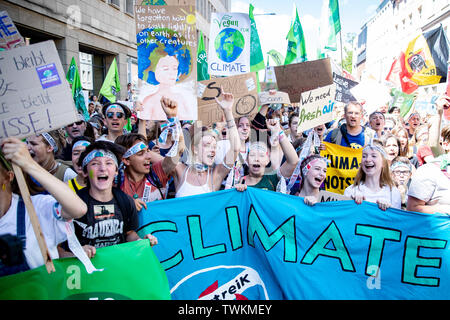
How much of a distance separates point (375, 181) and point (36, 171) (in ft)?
9.11

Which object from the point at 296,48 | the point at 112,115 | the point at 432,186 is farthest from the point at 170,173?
the point at 296,48

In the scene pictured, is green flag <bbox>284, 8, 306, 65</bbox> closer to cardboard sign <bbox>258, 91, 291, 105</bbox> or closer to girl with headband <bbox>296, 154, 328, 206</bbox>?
cardboard sign <bbox>258, 91, 291, 105</bbox>

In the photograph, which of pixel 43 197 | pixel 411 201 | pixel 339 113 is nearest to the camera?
pixel 43 197

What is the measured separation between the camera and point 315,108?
12.6ft

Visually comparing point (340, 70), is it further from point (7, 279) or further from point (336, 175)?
point (7, 279)

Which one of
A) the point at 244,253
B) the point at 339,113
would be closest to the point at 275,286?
the point at 244,253

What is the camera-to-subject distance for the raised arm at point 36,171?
5.92ft

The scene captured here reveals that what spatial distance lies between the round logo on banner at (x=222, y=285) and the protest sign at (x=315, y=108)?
5.61 feet

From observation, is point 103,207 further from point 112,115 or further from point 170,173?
point 112,115

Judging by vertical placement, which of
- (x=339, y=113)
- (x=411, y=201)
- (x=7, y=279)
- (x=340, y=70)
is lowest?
(x=7, y=279)

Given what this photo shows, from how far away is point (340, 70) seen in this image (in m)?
8.80

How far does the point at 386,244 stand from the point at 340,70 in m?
6.91

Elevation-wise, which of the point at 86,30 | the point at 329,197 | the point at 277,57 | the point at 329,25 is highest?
the point at 86,30

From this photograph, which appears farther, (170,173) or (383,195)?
(170,173)
